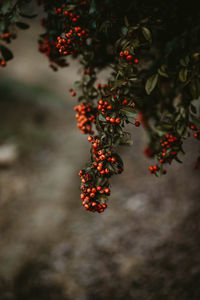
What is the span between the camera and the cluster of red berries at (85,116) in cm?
179

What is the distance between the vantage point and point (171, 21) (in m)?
1.80

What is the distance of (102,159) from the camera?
53.0 inches

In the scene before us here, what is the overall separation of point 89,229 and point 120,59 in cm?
298

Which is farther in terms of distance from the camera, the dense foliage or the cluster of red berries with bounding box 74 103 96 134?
the cluster of red berries with bounding box 74 103 96 134

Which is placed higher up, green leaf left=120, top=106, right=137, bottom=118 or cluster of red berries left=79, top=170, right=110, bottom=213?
green leaf left=120, top=106, right=137, bottom=118

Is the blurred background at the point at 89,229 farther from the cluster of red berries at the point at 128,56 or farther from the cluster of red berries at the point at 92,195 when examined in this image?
the cluster of red berries at the point at 128,56

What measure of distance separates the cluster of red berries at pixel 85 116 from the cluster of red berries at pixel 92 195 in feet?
1.61

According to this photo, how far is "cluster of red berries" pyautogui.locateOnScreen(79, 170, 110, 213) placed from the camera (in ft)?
4.51

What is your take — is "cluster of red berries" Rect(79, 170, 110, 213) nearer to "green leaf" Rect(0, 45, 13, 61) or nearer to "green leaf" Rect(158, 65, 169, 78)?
"green leaf" Rect(158, 65, 169, 78)

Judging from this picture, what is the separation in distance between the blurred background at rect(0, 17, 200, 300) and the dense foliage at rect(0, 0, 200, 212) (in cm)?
189

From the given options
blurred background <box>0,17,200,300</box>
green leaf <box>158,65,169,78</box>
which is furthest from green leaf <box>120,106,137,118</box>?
blurred background <box>0,17,200,300</box>

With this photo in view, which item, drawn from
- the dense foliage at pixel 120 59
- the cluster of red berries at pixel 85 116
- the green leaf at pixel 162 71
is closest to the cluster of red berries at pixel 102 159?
the dense foliage at pixel 120 59

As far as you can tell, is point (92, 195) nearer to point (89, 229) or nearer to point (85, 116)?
point (85, 116)

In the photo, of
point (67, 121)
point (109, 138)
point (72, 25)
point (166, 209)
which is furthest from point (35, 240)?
point (67, 121)
